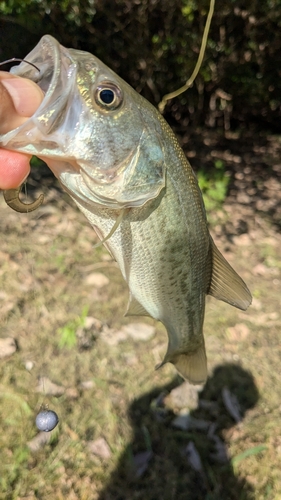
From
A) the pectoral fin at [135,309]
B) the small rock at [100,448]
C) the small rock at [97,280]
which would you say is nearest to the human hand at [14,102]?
the pectoral fin at [135,309]

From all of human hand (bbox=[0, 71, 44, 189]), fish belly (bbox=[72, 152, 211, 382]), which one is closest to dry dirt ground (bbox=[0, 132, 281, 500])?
fish belly (bbox=[72, 152, 211, 382])

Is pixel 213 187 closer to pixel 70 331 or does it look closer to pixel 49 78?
pixel 70 331

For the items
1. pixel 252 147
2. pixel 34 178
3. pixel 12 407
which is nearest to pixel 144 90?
pixel 252 147

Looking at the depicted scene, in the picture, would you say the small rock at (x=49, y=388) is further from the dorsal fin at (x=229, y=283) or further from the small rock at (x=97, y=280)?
the dorsal fin at (x=229, y=283)

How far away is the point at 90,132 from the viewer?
137cm

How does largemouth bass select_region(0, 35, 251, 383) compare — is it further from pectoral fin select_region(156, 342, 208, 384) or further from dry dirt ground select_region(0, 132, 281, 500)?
dry dirt ground select_region(0, 132, 281, 500)

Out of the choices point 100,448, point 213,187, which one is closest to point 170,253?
point 100,448

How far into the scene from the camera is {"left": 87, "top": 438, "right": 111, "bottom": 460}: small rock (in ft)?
8.74

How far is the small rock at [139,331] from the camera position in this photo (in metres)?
3.46

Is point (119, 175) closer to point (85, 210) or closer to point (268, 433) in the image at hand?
point (85, 210)

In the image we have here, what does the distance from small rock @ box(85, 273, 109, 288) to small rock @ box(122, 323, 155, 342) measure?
1.78ft

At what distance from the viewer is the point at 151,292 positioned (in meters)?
1.83

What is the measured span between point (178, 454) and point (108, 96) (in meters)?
2.35

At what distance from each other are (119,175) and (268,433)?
2343 mm
